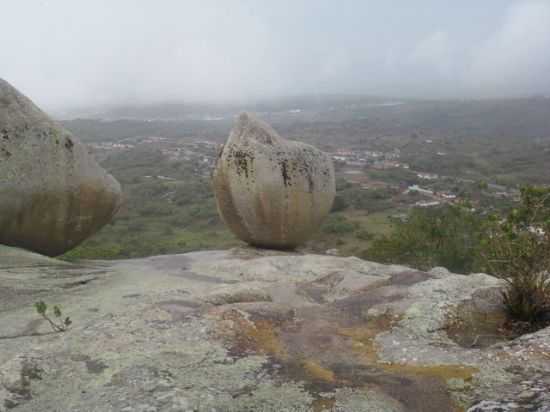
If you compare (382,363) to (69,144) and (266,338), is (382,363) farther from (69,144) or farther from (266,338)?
(69,144)

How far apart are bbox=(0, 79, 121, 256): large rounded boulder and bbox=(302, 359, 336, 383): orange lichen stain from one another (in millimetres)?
6881

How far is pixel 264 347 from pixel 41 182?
6314mm

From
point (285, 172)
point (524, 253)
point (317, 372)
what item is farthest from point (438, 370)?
point (285, 172)

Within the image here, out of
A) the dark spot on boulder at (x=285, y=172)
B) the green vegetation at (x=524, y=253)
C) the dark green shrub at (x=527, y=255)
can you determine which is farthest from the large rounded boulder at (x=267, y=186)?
the dark green shrub at (x=527, y=255)

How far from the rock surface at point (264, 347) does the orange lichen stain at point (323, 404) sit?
0.01m

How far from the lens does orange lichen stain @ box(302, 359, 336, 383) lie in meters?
5.49

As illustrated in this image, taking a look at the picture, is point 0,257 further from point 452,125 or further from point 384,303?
point 452,125

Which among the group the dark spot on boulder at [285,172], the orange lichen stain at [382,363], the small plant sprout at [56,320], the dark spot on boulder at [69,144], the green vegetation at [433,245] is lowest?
the green vegetation at [433,245]

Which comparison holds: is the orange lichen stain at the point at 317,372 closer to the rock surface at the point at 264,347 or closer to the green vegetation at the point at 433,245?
the rock surface at the point at 264,347

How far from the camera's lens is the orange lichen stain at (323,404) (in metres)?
4.88

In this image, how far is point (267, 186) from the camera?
1230 cm

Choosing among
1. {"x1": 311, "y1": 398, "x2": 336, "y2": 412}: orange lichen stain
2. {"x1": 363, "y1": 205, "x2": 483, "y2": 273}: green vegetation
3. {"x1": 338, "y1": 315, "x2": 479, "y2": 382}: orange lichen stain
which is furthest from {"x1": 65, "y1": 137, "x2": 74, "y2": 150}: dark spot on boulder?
{"x1": 363, "y1": 205, "x2": 483, "y2": 273}: green vegetation

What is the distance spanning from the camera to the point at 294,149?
12.8 m

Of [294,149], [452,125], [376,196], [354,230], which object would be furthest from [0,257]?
[452,125]
